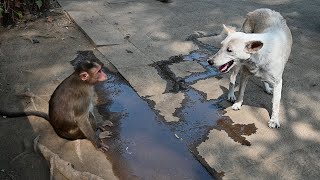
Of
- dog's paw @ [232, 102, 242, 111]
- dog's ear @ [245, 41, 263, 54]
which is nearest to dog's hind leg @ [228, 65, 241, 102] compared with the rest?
dog's paw @ [232, 102, 242, 111]

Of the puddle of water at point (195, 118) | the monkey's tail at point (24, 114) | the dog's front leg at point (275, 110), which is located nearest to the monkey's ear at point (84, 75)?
the monkey's tail at point (24, 114)

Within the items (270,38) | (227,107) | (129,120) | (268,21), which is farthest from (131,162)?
(268,21)

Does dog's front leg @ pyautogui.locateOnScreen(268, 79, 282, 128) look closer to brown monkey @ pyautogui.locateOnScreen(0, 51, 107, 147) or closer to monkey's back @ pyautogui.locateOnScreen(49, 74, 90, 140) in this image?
brown monkey @ pyautogui.locateOnScreen(0, 51, 107, 147)

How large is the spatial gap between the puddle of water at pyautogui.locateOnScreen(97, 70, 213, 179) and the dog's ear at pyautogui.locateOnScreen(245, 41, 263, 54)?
123 centimetres

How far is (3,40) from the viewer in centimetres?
659

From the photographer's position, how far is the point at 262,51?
171 inches

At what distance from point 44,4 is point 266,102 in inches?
186

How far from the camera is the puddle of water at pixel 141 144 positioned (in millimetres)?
4020

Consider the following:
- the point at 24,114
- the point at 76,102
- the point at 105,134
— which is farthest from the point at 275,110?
the point at 24,114

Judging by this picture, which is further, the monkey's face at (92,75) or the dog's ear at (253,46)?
the dog's ear at (253,46)

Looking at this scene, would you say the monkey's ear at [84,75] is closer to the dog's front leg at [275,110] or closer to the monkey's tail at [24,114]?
the monkey's tail at [24,114]

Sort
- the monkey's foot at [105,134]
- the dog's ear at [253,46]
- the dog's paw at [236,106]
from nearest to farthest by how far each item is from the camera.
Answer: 1. the dog's ear at [253,46]
2. the monkey's foot at [105,134]
3. the dog's paw at [236,106]

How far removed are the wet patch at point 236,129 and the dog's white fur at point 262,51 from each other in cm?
26

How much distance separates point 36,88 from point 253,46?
9.31 feet
